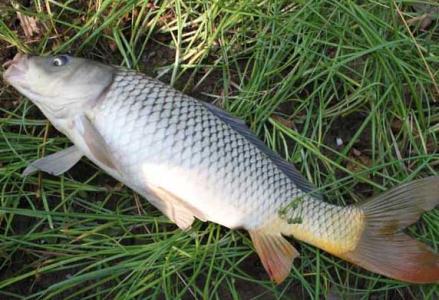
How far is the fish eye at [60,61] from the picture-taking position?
2434 mm

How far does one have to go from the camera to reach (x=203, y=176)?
7.81 feet

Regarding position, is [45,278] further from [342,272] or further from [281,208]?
[342,272]

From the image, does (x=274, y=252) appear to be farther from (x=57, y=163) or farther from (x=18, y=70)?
(x=18, y=70)

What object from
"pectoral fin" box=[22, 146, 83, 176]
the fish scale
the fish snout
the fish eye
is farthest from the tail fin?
the fish snout

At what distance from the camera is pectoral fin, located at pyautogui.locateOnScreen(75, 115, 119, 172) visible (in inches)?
93.4

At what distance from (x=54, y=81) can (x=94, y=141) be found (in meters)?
0.28

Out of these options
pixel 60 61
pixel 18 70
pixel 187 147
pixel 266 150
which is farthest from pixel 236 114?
pixel 18 70

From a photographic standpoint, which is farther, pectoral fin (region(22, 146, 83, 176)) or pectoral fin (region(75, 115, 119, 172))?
pectoral fin (region(22, 146, 83, 176))

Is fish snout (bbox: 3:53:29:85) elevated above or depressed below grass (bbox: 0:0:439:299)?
above

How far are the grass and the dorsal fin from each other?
0.37ft

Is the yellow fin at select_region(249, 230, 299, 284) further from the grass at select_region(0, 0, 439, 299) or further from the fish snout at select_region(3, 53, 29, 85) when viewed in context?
the fish snout at select_region(3, 53, 29, 85)

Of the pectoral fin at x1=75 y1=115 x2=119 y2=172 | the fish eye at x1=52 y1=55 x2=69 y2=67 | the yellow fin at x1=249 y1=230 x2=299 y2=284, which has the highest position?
the fish eye at x1=52 y1=55 x2=69 y2=67

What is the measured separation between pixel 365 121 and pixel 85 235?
1.28 metres

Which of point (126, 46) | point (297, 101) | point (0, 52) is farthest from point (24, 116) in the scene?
point (297, 101)
